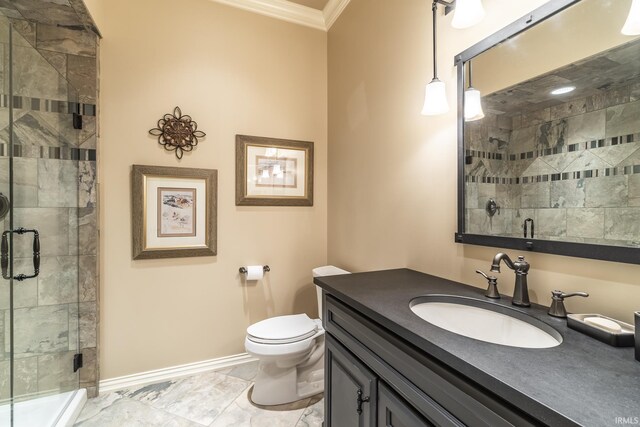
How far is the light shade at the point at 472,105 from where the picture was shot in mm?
1243

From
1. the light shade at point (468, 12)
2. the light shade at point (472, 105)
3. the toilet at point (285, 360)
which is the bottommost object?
the toilet at point (285, 360)

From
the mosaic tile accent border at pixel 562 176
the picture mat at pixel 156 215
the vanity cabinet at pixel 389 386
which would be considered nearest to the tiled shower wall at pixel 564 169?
the mosaic tile accent border at pixel 562 176

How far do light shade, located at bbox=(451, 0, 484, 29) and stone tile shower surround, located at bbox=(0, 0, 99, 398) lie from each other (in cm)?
197

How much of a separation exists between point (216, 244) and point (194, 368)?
3.06ft

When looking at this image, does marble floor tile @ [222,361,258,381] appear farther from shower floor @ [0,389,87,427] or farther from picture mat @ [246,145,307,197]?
picture mat @ [246,145,307,197]

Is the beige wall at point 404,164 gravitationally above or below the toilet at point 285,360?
above

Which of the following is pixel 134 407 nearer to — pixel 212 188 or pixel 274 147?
pixel 212 188

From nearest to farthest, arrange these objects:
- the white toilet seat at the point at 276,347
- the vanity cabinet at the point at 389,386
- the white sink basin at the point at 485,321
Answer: the vanity cabinet at the point at 389,386
the white sink basin at the point at 485,321
the white toilet seat at the point at 276,347

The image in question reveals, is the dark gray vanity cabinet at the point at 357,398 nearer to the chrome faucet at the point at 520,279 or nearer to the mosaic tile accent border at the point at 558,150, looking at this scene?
the chrome faucet at the point at 520,279

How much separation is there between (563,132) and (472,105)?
0.40 metres

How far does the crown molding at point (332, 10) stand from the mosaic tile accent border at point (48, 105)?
75.7 inches

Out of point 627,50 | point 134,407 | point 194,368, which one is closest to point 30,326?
point 134,407

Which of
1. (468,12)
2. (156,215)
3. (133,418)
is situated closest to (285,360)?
(133,418)

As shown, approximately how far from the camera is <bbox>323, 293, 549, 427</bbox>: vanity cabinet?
2.06 ft
